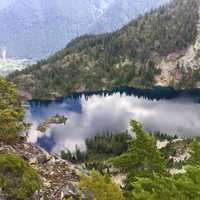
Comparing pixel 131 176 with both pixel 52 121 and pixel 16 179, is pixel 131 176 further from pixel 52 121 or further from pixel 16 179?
pixel 52 121

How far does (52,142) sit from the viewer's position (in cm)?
13000

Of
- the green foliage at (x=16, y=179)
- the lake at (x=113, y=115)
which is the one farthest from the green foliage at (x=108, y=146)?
the green foliage at (x=16, y=179)

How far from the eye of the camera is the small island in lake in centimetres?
14950

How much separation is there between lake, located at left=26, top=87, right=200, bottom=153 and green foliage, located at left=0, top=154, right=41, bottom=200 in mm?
80160

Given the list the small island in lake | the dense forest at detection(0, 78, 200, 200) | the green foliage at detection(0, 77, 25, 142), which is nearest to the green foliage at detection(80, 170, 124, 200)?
the dense forest at detection(0, 78, 200, 200)

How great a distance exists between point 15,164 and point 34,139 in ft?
312

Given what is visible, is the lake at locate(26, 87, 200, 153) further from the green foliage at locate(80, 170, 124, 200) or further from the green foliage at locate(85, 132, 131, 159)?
the green foliage at locate(80, 170, 124, 200)

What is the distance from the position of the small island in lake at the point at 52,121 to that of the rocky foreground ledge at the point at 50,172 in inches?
3580

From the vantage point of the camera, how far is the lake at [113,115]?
440ft

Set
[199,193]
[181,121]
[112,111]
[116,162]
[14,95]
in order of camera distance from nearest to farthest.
→ [199,193]
[116,162]
[14,95]
[181,121]
[112,111]

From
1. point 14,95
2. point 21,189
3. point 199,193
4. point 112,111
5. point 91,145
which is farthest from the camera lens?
point 112,111

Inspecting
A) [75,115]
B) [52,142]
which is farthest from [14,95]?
[75,115]

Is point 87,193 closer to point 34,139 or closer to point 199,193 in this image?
point 199,193

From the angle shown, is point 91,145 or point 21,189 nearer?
point 21,189
